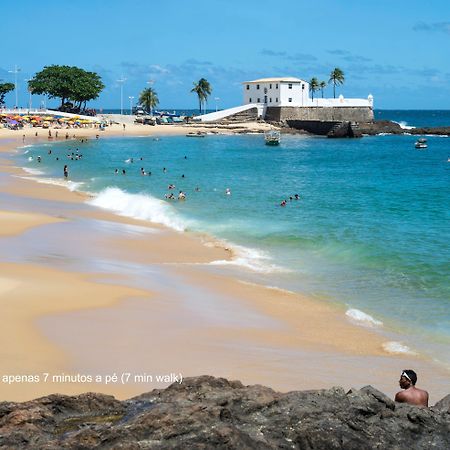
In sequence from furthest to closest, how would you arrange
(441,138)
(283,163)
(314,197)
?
(441,138) < (283,163) < (314,197)

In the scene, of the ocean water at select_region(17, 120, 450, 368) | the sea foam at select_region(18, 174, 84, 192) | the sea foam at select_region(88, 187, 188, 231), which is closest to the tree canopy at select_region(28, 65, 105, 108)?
the ocean water at select_region(17, 120, 450, 368)

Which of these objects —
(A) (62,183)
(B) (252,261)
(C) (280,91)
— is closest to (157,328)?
(B) (252,261)

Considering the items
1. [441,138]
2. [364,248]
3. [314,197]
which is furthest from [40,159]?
[441,138]

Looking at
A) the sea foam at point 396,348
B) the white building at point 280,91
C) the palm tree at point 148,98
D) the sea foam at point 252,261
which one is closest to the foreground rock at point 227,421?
the sea foam at point 396,348

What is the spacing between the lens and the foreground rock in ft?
20.0

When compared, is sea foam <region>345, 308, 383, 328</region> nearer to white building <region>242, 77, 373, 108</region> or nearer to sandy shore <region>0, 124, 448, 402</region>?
sandy shore <region>0, 124, 448, 402</region>

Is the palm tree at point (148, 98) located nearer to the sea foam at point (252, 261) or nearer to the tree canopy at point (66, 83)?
the tree canopy at point (66, 83)

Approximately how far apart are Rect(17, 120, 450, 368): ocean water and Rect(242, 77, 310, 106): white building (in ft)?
132

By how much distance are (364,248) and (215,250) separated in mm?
5298

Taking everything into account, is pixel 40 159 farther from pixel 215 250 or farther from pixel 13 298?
pixel 13 298

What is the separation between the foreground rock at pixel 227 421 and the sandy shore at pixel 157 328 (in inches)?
118

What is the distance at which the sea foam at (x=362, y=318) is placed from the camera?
Result: 15.1m

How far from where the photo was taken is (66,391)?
33.0 ft

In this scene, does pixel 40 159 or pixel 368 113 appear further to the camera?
pixel 368 113
